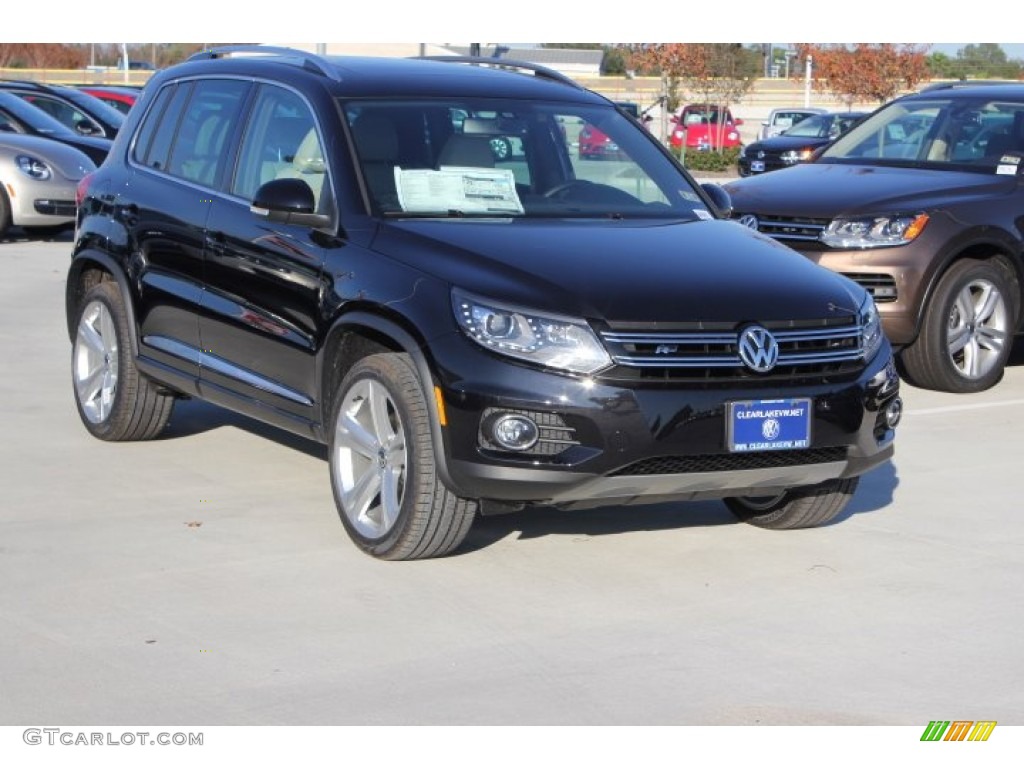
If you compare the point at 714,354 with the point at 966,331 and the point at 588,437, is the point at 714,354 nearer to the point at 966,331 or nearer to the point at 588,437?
the point at 588,437

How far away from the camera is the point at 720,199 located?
7578 mm

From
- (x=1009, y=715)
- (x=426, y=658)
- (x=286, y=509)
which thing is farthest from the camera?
(x=286, y=509)

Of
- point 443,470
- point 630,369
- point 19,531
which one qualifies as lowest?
point 19,531

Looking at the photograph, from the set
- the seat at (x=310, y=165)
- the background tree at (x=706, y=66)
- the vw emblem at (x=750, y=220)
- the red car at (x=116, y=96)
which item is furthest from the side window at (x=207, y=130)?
the background tree at (x=706, y=66)

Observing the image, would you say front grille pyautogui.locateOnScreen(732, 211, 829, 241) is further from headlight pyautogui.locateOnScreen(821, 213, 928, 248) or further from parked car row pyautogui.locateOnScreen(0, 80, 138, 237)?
parked car row pyautogui.locateOnScreen(0, 80, 138, 237)

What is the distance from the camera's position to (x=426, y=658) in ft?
17.2

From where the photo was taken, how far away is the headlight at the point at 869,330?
20.9 ft

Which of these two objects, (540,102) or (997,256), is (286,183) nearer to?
(540,102)

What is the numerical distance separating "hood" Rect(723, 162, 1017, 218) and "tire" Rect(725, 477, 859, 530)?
3.59 meters

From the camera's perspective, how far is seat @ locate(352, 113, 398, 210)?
6656mm

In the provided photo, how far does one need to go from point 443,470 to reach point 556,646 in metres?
0.79

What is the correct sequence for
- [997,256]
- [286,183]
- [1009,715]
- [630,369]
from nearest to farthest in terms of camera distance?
1. [1009,715]
2. [630,369]
3. [286,183]
4. [997,256]

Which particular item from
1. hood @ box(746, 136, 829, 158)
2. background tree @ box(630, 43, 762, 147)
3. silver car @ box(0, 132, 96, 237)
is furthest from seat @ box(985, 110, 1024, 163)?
background tree @ box(630, 43, 762, 147)

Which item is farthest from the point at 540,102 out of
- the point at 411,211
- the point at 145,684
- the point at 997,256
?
the point at 997,256
